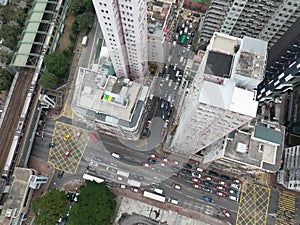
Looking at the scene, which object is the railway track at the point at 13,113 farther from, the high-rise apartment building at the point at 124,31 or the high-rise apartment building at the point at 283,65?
the high-rise apartment building at the point at 283,65

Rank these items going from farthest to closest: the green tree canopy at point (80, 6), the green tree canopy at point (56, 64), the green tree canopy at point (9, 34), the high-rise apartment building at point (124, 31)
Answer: the green tree canopy at point (80, 6), the green tree canopy at point (9, 34), the green tree canopy at point (56, 64), the high-rise apartment building at point (124, 31)

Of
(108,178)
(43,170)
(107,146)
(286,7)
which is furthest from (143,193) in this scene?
(286,7)

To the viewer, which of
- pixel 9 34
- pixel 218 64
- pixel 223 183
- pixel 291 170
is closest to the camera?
pixel 218 64

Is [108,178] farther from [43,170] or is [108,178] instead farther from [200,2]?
[200,2]

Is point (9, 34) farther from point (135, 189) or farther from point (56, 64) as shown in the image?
point (135, 189)

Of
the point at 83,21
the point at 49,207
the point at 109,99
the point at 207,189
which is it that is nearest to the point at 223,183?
the point at 207,189

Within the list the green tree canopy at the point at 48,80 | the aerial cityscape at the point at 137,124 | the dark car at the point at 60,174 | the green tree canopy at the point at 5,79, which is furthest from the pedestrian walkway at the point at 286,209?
the green tree canopy at the point at 5,79

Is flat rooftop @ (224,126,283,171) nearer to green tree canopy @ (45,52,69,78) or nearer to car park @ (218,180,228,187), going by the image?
car park @ (218,180,228,187)

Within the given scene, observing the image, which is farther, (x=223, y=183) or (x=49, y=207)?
(x=223, y=183)
